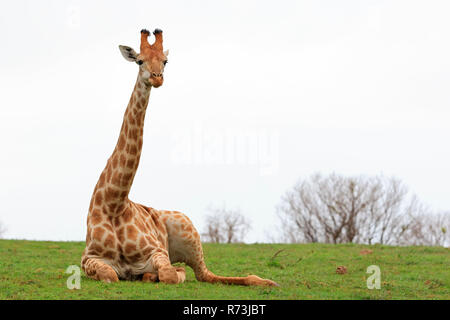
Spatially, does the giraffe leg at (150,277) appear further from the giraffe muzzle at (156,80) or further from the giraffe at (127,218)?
the giraffe muzzle at (156,80)

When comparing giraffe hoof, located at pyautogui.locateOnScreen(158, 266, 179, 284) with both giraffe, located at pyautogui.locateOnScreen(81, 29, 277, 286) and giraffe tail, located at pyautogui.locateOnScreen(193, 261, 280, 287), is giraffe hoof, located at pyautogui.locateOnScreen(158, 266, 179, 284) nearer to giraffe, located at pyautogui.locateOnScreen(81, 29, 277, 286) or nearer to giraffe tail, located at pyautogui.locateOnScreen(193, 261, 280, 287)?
giraffe, located at pyautogui.locateOnScreen(81, 29, 277, 286)

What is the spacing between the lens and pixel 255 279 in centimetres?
1055

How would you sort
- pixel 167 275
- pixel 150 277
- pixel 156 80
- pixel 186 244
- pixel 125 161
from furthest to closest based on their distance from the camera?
1. pixel 186 244
2. pixel 125 161
3. pixel 150 277
4. pixel 167 275
5. pixel 156 80

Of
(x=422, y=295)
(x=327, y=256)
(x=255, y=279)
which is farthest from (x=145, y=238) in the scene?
(x=327, y=256)

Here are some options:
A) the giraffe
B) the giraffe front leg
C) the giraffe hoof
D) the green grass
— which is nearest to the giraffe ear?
the giraffe

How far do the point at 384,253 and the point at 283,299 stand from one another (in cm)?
1236

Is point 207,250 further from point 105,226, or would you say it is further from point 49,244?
point 105,226

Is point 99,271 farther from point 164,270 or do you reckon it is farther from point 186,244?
point 186,244

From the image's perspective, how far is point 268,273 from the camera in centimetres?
1491

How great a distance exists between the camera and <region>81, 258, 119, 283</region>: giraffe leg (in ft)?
33.7

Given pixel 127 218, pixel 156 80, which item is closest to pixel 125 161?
pixel 127 218

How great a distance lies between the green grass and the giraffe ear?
358 cm

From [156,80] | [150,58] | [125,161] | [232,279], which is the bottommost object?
[232,279]

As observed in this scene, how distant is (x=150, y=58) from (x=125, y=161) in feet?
5.65
